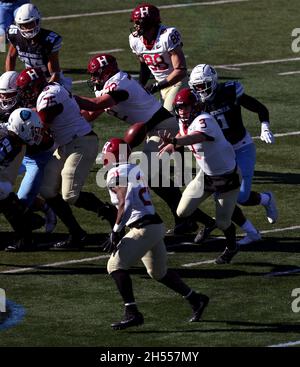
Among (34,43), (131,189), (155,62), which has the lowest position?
(155,62)

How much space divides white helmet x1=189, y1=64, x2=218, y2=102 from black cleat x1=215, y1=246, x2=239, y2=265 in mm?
1624

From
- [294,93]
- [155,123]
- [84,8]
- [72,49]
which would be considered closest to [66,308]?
[155,123]

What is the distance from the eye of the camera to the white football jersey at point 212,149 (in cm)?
1298

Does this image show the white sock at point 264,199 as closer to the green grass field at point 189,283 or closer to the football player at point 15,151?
the green grass field at point 189,283

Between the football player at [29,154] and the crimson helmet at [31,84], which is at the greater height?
the crimson helmet at [31,84]

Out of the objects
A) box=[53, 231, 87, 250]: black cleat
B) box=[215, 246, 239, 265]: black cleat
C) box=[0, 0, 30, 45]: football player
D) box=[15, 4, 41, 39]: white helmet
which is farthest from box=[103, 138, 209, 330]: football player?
box=[0, 0, 30, 45]: football player

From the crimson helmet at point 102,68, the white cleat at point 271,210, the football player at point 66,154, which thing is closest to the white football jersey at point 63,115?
the football player at point 66,154

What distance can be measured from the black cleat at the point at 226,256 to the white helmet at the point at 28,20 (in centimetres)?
435

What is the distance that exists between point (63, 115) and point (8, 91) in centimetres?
76

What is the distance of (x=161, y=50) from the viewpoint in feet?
52.2

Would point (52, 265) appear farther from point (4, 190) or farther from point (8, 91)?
point (8, 91)

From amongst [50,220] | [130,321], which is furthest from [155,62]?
[130,321]

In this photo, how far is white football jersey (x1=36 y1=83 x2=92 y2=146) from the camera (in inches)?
537

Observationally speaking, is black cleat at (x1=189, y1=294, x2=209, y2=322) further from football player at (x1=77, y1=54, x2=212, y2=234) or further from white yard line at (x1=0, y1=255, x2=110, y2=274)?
football player at (x1=77, y1=54, x2=212, y2=234)
